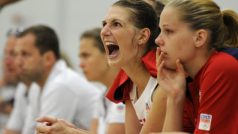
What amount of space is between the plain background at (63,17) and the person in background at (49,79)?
2.37 ft

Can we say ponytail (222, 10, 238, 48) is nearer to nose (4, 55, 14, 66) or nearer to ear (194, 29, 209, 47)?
ear (194, 29, 209, 47)

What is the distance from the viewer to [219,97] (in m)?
1.97

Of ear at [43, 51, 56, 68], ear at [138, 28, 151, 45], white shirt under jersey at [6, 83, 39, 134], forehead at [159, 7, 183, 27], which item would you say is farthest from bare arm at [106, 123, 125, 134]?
white shirt under jersey at [6, 83, 39, 134]

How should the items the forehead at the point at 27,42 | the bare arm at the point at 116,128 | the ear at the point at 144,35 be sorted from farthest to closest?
the forehead at the point at 27,42 < the bare arm at the point at 116,128 < the ear at the point at 144,35

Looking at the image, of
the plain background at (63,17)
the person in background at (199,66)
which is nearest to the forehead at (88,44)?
the plain background at (63,17)

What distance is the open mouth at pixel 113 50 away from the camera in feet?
7.75

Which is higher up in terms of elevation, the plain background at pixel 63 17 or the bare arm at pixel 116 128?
the plain background at pixel 63 17

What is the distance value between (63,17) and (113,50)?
9.80 feet

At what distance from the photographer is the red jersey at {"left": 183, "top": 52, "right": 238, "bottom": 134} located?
1970 millimetres

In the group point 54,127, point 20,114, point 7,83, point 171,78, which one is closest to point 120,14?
point 171,78

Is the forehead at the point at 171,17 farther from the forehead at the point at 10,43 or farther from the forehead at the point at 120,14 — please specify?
the forehead at the point at 10,43

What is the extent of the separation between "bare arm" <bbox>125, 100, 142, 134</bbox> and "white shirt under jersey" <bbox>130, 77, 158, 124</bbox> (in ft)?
0.10

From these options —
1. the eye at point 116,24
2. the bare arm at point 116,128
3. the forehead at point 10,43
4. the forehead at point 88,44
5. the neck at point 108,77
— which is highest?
the forehead at point 10,43

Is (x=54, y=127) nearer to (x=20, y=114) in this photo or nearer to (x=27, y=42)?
(x=27, y=42)
